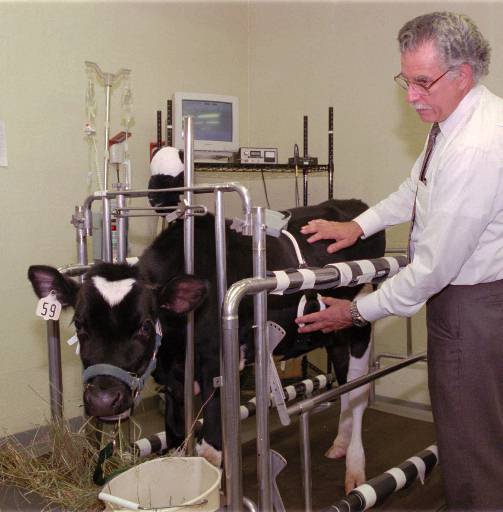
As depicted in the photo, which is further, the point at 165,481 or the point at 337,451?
the point at 337,451

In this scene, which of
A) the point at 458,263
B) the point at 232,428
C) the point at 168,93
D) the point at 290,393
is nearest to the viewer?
the point at 232,428

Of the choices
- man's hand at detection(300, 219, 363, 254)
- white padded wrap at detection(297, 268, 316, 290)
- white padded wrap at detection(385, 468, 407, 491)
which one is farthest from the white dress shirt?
white padded wrap at detection(385, 468, 407, 491)

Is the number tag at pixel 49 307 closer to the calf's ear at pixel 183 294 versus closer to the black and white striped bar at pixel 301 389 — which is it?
the calf's ear at pixel 183 294

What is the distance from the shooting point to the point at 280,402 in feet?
5.64

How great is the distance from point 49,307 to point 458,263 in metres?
1.45

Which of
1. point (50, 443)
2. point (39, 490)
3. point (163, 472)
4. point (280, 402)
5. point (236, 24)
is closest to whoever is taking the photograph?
point (280, 402)

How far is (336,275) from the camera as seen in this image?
1.88m

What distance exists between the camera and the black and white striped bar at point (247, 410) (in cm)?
272

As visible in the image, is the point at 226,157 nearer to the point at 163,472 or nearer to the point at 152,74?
the point at 152,74

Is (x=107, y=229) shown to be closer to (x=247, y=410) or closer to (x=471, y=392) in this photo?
(x=247, y=410)

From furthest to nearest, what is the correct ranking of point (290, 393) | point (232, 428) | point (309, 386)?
point (309, 386) → point (290, 393) → point (232, 428)

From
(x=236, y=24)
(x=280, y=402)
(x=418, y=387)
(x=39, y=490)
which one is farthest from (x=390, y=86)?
(x=39, y=490)

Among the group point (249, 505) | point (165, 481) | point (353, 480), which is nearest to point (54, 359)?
point (165, 481)

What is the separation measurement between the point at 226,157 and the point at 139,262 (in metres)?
2.01
